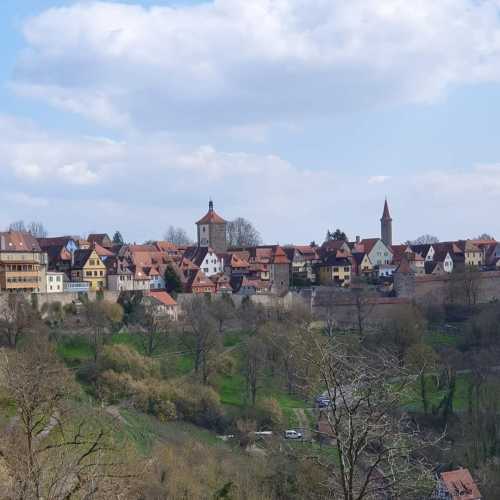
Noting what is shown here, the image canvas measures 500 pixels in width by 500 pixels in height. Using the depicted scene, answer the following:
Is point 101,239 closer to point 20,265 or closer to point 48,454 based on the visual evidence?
point 20,265

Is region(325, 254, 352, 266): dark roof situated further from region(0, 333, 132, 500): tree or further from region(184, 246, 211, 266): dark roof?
region(0, 333, 132, 500): tree

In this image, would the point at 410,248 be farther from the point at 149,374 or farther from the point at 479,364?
the point at 149,374

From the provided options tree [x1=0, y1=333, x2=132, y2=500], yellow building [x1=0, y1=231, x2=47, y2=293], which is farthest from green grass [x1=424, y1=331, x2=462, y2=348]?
tree [x1=0, y1=333, x2=132, y2=500]

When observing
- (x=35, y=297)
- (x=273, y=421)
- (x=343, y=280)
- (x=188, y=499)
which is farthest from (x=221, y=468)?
(x=343, y=280)

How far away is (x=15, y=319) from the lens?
3972cm

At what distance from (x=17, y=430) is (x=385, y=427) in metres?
14.9

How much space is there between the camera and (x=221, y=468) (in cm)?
2533

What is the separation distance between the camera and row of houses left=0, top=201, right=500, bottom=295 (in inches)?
1884

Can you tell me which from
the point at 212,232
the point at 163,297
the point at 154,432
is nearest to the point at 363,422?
the point at 154,432

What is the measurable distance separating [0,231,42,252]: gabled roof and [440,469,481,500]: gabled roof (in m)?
28.7

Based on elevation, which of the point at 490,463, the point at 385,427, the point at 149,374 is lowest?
the point at 490,463

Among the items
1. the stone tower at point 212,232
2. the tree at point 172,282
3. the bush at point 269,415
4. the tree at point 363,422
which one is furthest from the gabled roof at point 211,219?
the tree at point 363,422

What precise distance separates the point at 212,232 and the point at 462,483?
4402 centimetres

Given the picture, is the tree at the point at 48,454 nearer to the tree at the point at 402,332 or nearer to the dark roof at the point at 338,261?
the tree at the point at 402,332
